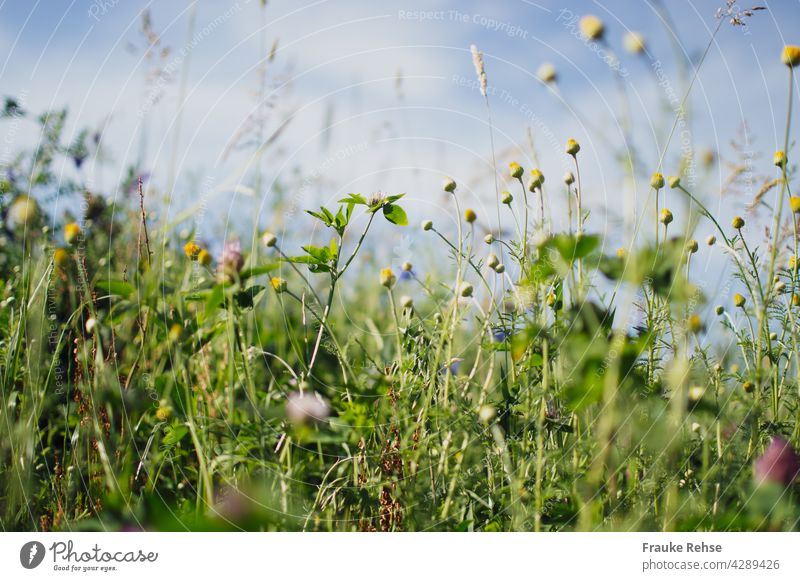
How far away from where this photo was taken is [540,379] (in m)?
0.86

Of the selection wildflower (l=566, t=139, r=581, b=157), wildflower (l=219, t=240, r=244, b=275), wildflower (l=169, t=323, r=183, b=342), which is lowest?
wildflower (l=169, t=323, r=183, b=342)

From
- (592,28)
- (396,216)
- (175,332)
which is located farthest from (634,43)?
(175,332)

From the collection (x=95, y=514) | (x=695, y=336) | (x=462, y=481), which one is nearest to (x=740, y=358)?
(x=695, y=336)

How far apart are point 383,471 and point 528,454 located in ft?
0.61

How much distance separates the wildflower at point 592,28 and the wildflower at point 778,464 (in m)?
0.59

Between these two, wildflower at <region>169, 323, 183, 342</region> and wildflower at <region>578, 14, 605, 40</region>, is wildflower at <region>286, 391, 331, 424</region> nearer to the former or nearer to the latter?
wildflower at <region>169, 323, 183, 342</region>

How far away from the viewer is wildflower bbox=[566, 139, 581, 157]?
92cm

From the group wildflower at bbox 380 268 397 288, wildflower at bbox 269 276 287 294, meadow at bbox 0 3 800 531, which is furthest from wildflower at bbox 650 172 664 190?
wildflower at bbox 269 276 287 294

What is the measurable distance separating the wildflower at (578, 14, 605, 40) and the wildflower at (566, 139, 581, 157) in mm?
144

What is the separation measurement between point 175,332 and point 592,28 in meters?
0.69

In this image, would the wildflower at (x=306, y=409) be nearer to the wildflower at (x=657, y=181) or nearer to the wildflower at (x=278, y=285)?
the wildflower at (x=278, y=285)
